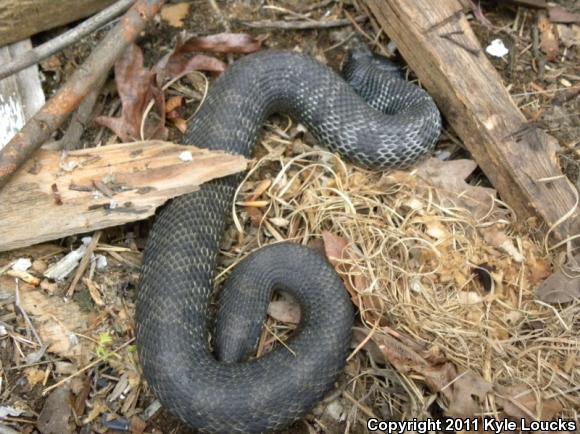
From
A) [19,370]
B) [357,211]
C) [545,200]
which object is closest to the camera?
[19,370]

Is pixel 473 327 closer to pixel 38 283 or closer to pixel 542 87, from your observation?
pixel 542 87

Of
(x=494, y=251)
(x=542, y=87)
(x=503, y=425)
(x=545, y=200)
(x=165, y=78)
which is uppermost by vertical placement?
(x=165, y=78)

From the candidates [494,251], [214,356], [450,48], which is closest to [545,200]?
[494,251]

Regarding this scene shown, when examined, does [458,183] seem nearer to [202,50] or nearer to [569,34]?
[569,34]

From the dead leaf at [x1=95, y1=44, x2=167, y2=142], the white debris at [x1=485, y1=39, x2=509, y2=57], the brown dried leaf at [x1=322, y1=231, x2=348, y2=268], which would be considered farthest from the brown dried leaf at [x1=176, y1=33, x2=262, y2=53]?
the white debris at [x1=485, y1=39, x2=509, y2=57]

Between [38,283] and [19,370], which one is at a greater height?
[38,283]

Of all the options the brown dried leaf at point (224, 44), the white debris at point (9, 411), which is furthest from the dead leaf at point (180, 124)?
the white debris at point (9, 411)

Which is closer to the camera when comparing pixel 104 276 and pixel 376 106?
Answer: pixel 104 276

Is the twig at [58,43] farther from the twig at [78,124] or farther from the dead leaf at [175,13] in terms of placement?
the dead leaf at [175,13]
